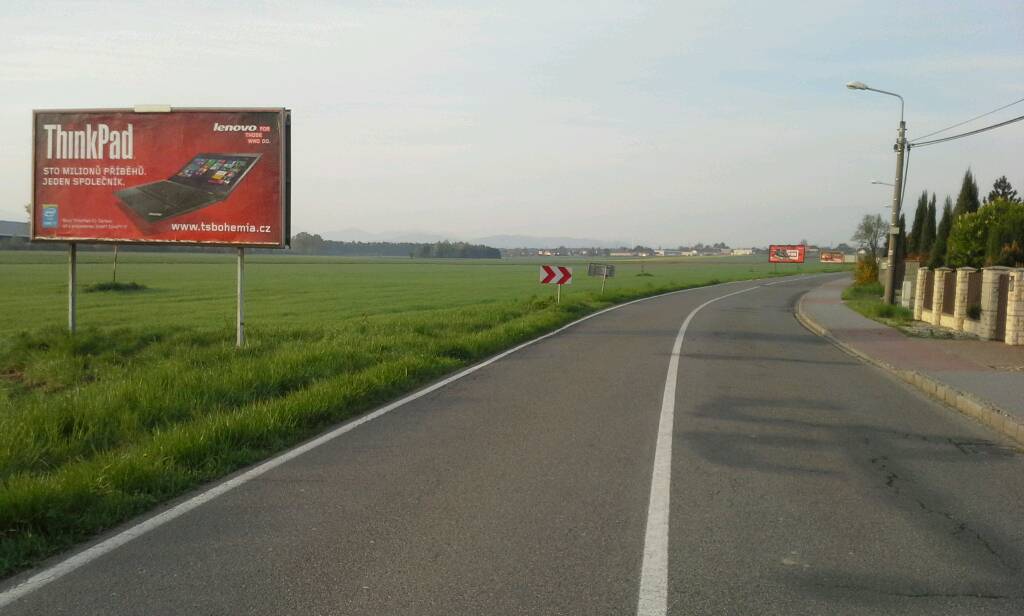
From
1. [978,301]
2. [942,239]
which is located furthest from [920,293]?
[942,239]

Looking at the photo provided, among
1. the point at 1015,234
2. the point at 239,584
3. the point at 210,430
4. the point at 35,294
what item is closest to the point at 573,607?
the point at 239,584

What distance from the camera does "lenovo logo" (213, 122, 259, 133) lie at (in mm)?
16625

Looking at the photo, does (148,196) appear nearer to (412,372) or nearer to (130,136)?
(130,136)

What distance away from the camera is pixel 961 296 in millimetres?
20375

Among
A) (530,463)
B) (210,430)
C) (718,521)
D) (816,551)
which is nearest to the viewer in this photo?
Answer: (816,551)

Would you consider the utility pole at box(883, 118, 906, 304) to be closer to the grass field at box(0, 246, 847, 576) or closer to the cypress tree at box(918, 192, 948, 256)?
the grass field at box(0, 246, 847, 576)

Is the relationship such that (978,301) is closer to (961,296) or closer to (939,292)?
(961,296)

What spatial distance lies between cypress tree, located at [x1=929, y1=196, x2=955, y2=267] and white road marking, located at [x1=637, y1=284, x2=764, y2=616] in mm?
34175

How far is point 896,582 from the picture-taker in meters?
4.61

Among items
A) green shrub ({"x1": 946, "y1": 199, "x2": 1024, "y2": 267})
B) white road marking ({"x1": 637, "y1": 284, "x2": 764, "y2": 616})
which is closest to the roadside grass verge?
green shrub ({"x1": 946, "y1": 199, "x2": 1024, "y2": 267})

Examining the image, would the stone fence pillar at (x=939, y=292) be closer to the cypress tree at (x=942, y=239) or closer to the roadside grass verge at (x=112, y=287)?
the cypress tree at (x=942, y=239)

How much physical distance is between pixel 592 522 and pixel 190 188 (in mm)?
13807

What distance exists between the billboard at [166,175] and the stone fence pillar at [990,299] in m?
14.5

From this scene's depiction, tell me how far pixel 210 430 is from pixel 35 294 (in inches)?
1362
